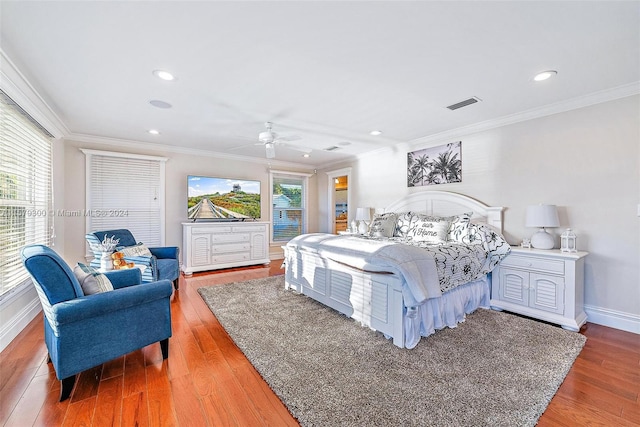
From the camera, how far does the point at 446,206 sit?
4148 mm

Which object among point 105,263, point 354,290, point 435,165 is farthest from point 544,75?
point 105,263

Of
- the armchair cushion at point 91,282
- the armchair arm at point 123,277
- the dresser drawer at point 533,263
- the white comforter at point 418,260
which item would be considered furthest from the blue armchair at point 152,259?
the dresser drawer at point 533,263

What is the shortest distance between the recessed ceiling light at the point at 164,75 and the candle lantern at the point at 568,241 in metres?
4.28

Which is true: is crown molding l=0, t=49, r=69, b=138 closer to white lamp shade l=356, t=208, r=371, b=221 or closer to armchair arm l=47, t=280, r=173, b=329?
armchair arm l=47, t=280, r=173, b=329

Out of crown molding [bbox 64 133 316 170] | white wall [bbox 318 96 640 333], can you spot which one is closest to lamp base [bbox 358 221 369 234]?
white wall [bbox 318 96 640 333]

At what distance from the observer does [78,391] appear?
1789mm

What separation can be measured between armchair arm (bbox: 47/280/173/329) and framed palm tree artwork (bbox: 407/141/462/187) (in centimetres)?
397

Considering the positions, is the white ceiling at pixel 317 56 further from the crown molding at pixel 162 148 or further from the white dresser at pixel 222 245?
the white dresser at pixel 222 245

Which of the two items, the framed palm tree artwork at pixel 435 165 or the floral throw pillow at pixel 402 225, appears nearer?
the floral throw pillow at pixel 402 225

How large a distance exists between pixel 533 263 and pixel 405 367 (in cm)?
201

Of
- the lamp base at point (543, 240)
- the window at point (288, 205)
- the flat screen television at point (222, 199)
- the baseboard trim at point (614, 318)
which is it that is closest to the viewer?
the baseboard trim at point (614, 318)

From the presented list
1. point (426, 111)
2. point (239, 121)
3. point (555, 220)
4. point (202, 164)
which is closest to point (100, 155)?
point (202, 164)

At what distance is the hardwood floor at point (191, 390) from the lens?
5.16 feet

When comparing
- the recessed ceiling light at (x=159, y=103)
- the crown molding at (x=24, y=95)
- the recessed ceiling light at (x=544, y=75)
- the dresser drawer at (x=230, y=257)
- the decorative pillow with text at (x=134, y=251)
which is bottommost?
the dresser drawer at (x=230, y=257)
